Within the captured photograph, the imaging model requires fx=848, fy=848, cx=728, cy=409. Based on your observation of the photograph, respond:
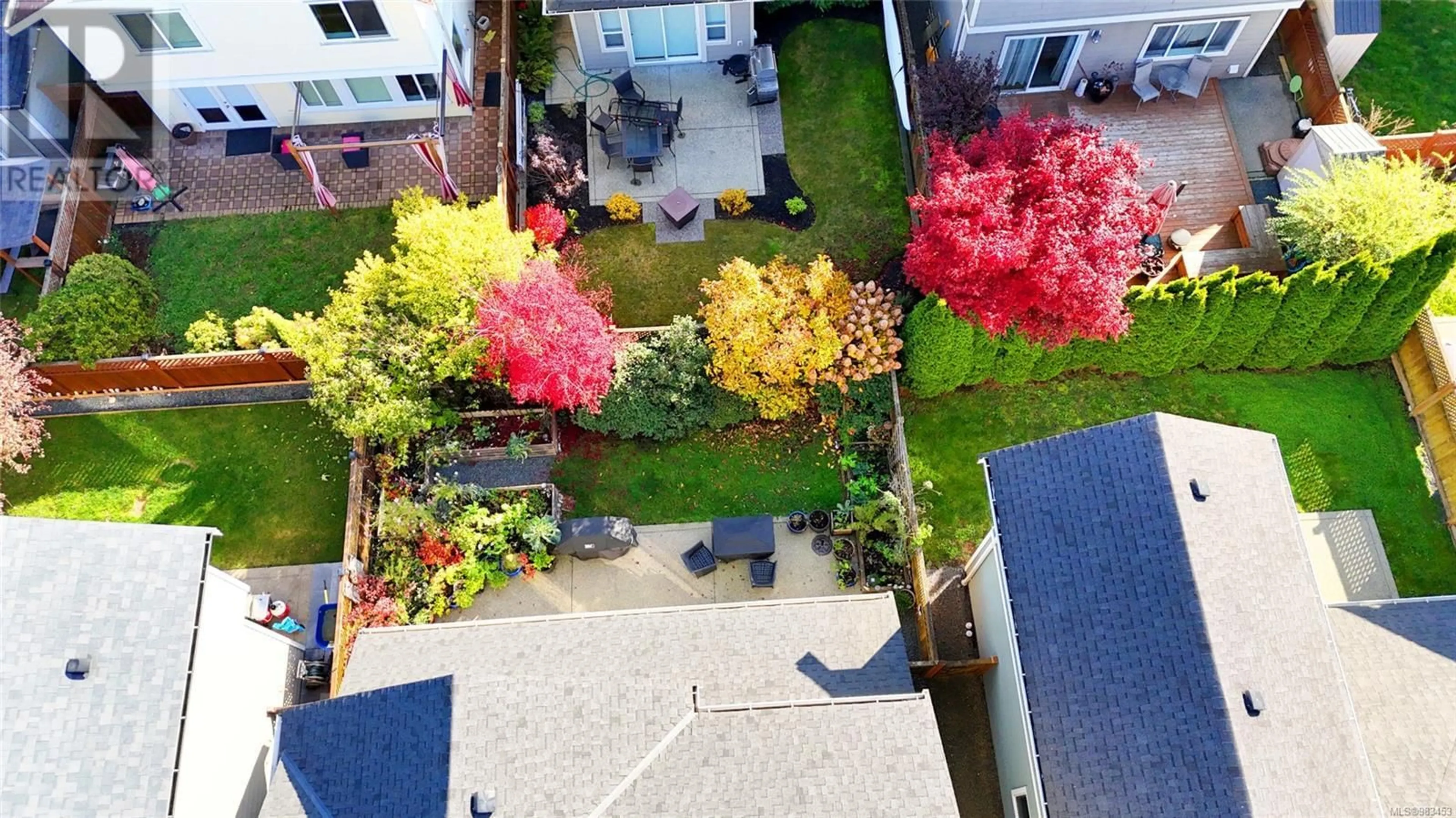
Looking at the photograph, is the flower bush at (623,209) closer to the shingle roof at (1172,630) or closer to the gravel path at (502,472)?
the gravel path at (502,472)

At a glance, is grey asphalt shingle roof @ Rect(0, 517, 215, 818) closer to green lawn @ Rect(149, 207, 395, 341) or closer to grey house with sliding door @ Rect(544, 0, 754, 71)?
green lawn @ Rect(149, 207, 395, 341)

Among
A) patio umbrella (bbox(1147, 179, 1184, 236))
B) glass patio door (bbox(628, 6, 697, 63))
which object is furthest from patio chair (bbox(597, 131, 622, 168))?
patio umbrella (bbox(1147, 179, 1184, 236))

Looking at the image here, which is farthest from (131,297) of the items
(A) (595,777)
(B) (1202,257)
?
(B) (1202,257)

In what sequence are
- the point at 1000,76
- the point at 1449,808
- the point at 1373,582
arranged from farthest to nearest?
1. the point at 1000,76
2. the point at 1373,582
3. the point at 1449,808

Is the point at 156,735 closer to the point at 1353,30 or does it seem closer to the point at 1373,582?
the point at 1373,582

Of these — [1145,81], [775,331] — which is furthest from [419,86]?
[1145,81]

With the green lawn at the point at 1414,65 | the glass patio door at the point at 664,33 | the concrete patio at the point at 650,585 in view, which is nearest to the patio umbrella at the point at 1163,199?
the green lawn at the point at 1414,65
